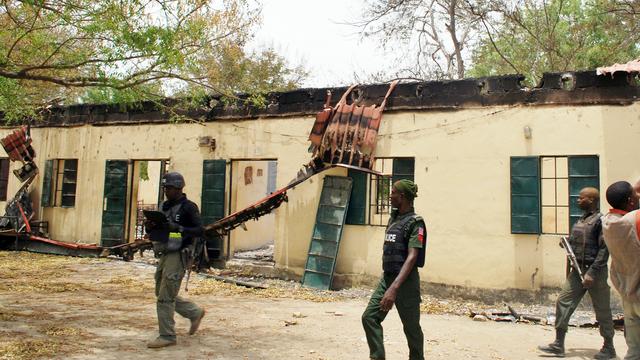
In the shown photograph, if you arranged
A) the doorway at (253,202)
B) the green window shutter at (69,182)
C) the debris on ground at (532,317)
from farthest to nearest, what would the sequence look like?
the doorway at (253,202), the green window shutter at (69,182), the debris on ground at (532,317)

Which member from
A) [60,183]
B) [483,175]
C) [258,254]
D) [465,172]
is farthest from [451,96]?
[60,183]

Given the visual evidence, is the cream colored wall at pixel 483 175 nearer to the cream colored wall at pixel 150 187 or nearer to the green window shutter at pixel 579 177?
the green window shutter at pixel 579 177

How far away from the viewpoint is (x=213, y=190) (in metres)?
10.7

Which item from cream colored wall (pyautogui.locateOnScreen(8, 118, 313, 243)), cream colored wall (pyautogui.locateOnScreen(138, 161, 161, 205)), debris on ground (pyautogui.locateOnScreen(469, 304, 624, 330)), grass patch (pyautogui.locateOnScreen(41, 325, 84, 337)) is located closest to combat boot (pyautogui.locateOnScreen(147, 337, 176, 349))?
grass patch (pyautogui.locateOnScreen(41, 325, 84, 337))

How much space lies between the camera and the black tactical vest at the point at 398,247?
3.85m

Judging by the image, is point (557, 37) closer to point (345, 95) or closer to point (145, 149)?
point (345, 95)

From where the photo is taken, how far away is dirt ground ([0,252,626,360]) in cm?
489

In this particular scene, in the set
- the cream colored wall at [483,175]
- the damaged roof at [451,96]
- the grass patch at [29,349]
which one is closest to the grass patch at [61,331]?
the grass patch at [29,349]

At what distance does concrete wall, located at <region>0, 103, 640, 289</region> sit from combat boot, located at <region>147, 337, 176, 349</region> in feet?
16.0

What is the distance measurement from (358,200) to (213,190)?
3219mm

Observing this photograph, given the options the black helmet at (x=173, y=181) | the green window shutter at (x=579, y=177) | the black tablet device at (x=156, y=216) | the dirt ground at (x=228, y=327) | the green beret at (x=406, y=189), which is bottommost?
the dirt ground at (x=228, y=327)

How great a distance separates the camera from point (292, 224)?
32.7ft

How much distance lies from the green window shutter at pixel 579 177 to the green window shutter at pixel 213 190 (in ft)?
21.2

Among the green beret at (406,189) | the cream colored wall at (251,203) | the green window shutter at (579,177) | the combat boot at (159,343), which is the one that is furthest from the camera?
the cream colored wall at (251,203)
